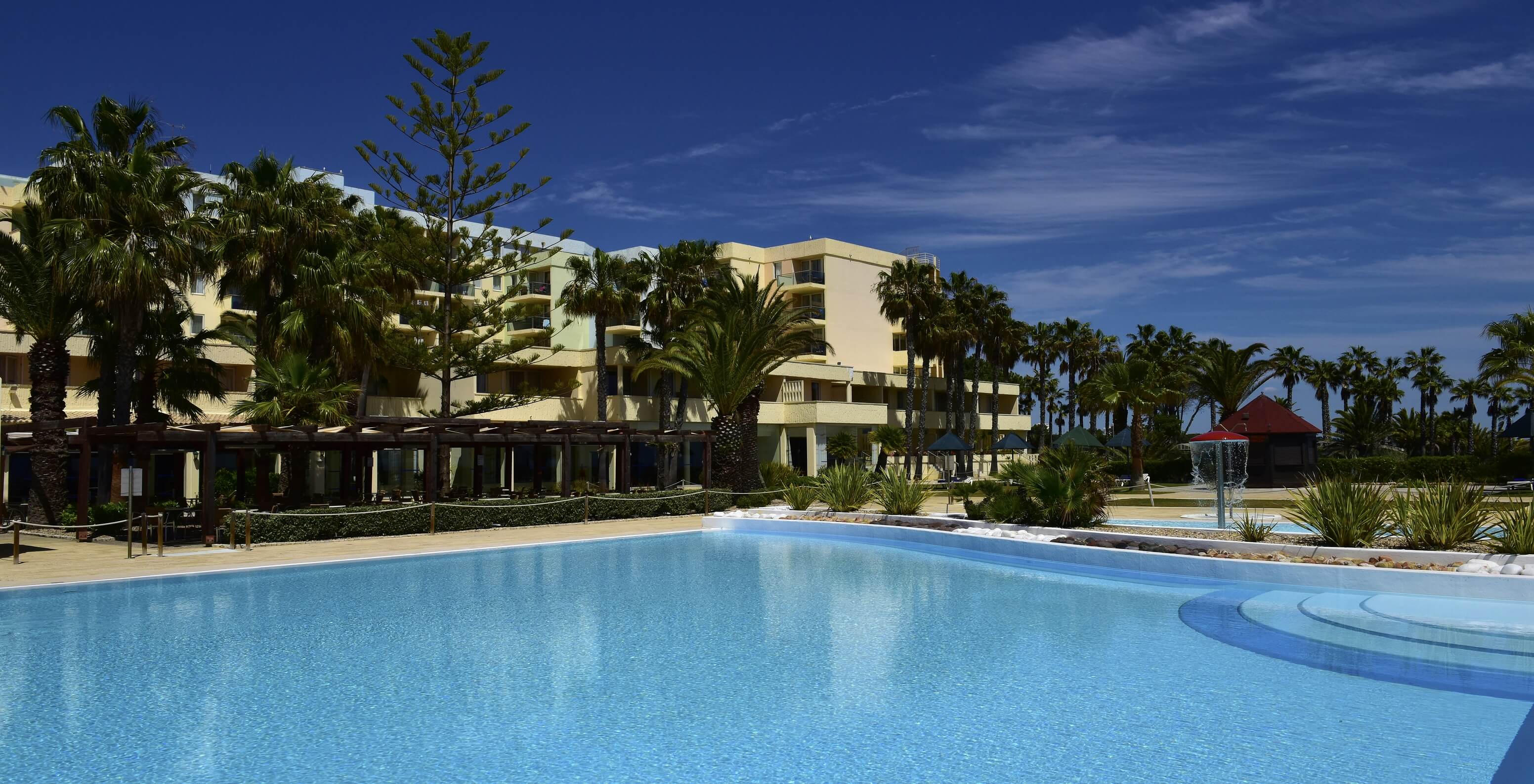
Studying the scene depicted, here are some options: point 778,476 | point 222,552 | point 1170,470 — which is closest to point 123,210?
point 222,552

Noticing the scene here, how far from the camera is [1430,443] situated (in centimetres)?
6825

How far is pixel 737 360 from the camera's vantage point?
2944cm

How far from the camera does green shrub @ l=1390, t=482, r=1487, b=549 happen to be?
1335cm

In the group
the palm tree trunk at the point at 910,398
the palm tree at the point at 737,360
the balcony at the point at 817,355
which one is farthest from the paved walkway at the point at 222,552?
the balcony at the point at 817,355

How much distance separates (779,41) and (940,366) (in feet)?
118

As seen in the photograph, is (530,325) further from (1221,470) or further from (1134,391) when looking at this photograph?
(1221,470)

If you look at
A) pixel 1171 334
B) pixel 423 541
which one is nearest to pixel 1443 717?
pixel 423 541

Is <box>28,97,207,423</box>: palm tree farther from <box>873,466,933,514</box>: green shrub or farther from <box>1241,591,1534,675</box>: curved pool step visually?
<box>1241,591,1534,675</box>: curved pool step

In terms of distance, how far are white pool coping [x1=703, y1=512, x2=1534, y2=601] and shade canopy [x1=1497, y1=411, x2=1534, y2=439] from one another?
2393cm

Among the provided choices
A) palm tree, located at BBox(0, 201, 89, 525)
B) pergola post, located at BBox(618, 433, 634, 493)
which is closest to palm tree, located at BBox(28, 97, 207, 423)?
palm tree, located at BBox(0, 201, 89, 525)

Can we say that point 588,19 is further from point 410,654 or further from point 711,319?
point 410,654

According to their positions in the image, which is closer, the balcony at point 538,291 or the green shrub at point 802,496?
the green shrub at point 802,496

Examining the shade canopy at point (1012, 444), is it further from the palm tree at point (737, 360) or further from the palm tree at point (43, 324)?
the palm tree at point (43, 324)

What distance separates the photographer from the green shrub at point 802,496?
2544 centimetres
